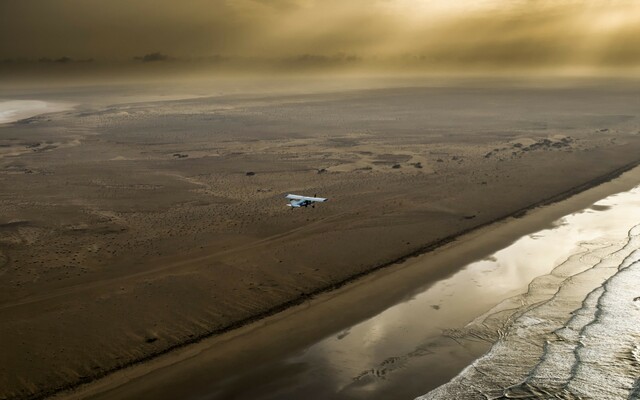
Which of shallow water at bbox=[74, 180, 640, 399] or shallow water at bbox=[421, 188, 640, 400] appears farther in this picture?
shallow water at bbox=[74, 180, 640, 399]

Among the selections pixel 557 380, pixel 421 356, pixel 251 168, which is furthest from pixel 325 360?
pixel 251 168

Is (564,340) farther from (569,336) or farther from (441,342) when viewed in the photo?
(441,342)

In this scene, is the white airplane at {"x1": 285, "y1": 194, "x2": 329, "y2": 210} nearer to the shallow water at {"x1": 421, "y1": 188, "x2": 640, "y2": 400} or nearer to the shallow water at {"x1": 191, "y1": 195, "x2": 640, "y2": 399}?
the shallow water at {"x1": 191, "y1": 195, "x2": 640, "y2": 399}

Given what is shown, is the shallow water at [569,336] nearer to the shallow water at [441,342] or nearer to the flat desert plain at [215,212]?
the shallow water at [441,342]

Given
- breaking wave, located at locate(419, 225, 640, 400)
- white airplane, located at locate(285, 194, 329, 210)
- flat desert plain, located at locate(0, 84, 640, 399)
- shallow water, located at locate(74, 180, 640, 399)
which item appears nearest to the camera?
breaking wave, located at locate(419, 225, 640, 400)

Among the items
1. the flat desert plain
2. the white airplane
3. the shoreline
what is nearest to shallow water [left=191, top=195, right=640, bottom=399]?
the shoreline

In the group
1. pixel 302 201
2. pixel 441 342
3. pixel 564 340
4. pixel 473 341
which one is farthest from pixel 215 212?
pixel 564 340
